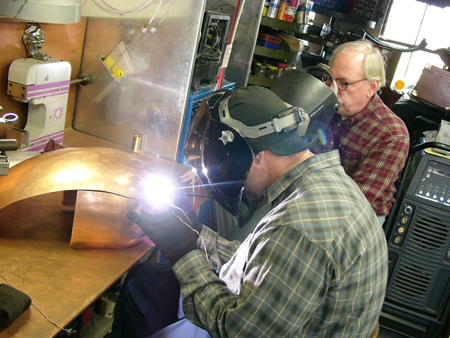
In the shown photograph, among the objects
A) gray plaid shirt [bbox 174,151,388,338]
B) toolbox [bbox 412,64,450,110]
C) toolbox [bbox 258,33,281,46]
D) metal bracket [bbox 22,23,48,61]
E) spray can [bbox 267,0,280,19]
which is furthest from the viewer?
toolbox [bbox 258,33,281,46]

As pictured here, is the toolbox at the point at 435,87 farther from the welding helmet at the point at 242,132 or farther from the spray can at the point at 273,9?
the welding helmet at the point at 242,132

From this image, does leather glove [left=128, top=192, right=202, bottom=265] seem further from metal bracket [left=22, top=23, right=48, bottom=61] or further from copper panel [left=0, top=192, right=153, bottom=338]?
metal bracket [left=22, top=23, right=48, bottom=61]

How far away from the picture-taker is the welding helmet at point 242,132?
1272 millimetres

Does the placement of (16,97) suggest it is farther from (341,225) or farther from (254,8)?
(254,8)

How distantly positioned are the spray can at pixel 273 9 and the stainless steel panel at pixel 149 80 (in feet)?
7.26

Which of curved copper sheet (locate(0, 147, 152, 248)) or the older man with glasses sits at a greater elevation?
the older man with glasses

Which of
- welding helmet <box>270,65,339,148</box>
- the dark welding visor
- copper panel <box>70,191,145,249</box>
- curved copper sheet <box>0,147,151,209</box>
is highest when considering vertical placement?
welding helmet <box>270,65,339,148</box>

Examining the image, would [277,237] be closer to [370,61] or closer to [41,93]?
[41,93]

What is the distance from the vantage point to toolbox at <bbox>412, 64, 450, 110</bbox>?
3.35m

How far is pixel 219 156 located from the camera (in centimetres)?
137

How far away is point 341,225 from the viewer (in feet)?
3.77

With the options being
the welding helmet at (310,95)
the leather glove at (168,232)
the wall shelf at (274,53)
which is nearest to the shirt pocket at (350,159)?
the welding helmet at (310,95)

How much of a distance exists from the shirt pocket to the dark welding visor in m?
1.16

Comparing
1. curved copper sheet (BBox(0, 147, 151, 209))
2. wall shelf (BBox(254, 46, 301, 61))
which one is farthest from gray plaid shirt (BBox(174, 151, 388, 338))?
wall shelf (BBox(254, 46, 301, 61))
